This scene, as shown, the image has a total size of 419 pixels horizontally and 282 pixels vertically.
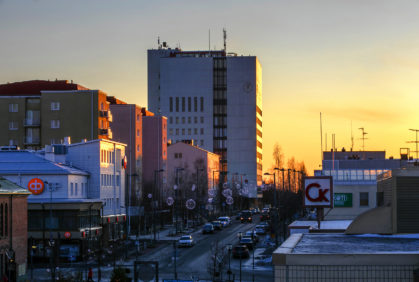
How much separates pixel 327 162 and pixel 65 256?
61578 millimetres

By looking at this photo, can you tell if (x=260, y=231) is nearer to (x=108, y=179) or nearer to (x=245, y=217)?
(x=108, y=179)

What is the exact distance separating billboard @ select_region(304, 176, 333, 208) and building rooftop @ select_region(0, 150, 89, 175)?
35.8 metres

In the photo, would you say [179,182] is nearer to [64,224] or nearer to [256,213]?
[256,213]

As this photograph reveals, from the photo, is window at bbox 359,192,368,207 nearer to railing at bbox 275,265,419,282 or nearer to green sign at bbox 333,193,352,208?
green sign at bbox 333,193,352,208

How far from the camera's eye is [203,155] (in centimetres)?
19150

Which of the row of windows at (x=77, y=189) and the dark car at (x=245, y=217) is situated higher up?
the row of windows at (x=77, y=189)

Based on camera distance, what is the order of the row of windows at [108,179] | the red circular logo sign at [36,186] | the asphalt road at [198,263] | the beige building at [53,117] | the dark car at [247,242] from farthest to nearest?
the beige building at [53,117] < the row of windows at [108,179] < the dark car at [247,242] < the red circular logo sign at [36,186] < the asphalt road at [198,263]

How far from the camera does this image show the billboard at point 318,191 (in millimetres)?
54969

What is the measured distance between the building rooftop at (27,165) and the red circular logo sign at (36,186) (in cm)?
162

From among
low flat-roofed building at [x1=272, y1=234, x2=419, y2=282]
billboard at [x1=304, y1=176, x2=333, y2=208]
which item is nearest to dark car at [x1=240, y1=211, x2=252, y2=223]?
billboard at [x1=304, y1=176, x2=333, y2=208]

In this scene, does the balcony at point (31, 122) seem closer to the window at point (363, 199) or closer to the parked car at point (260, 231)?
the parked car at point (260, 231)

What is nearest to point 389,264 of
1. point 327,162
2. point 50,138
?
point 50,138

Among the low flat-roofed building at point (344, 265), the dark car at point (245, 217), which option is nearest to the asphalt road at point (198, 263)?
the low flat-roofed building at point (344, 265)

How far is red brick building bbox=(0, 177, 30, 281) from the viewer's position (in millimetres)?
61344
